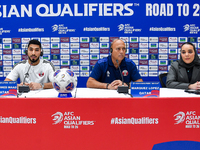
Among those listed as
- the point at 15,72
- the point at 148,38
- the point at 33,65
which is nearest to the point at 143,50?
the point at 148,38

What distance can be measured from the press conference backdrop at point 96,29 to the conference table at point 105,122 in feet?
7.49

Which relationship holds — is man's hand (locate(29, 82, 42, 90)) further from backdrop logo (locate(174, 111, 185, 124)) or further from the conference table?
backdrop logo (locate(174, 111, 185, 124))

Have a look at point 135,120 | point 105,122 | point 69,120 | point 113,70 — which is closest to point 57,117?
point 69,120

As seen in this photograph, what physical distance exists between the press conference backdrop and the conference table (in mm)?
2282

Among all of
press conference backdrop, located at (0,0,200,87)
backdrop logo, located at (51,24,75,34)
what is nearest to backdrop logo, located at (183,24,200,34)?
press conference backdrop, located at (0,0,200,87)

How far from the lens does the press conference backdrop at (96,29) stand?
326 centimetres

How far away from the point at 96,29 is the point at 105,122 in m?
2.48

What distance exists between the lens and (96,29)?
333 centimetres

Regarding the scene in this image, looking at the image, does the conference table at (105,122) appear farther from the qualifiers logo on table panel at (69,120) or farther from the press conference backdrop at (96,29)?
the press conference backdrop at (96,29)

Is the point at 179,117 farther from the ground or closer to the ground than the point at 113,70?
closer to the ground

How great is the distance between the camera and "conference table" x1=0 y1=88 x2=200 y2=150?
1146mm

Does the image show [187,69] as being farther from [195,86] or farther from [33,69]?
[33,69]

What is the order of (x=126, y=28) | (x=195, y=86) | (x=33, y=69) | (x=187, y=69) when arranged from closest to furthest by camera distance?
(x=195, y=86), (x=187, y=69), (x=33, y=69), (x=126, y=28)

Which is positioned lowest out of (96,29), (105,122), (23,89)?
(105,122)
